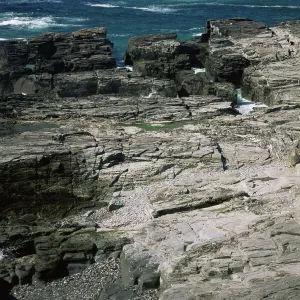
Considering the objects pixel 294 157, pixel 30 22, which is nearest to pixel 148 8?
pixel 30 22

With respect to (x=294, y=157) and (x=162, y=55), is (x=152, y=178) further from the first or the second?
(x=162, y=55)

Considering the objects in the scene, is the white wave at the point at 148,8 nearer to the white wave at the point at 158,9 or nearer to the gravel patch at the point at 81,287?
the white wave at the point at 158,9

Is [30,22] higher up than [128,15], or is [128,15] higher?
[128,15]

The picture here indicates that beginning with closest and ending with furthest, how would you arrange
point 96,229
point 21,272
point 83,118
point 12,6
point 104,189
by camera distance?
point 21,272 → point 96,229 → point 104,189 → point 83,118 → point 12,6

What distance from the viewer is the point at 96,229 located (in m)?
26.4

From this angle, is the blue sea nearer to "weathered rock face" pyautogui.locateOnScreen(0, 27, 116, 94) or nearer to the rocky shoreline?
"weathered rock face" pyautogui.locateOnScreen(0, 27, 116, 94)

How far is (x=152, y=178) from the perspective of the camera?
97.7 ft

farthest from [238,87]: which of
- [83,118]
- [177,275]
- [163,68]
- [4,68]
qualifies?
[177,275]

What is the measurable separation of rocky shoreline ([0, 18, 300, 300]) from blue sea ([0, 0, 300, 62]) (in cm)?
1622

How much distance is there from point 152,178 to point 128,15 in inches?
1827

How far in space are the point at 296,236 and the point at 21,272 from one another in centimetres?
1052

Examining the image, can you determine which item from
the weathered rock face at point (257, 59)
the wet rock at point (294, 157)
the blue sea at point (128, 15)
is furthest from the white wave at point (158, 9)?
the wet rock at point (294, 157)

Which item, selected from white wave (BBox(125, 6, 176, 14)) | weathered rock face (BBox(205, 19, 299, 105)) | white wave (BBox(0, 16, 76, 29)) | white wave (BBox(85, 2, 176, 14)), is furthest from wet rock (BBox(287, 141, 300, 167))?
white wave (BBox(85, 2, 176, 14))

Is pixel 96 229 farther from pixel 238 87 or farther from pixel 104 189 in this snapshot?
pixel 238 87
